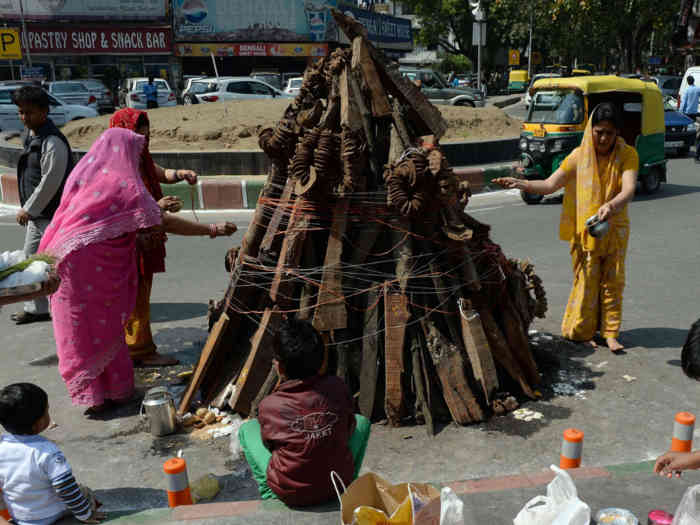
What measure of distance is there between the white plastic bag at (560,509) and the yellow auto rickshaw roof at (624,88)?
1021cm

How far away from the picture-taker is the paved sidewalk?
10.1ft

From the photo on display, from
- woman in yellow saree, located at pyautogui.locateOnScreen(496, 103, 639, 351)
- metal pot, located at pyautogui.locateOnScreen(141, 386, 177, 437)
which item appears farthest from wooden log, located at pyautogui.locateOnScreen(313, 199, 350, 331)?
woman in yellow saree, located at pyautogui.locateOnScreen(496, 103, 639, 351)

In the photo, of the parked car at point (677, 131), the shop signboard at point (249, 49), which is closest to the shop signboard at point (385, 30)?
the shop signboard at point (249, 49)

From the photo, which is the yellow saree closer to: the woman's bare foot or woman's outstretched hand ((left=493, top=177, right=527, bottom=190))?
the woman's bare foot

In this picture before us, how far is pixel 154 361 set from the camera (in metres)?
5.40

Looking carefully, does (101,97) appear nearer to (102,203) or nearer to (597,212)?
(102,203)

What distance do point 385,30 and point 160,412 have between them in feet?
143

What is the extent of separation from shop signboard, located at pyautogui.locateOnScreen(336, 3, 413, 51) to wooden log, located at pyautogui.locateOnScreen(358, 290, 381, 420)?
37416mm

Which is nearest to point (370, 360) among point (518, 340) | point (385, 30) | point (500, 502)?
point (518, 340)

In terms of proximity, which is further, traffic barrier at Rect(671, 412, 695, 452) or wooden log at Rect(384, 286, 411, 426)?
wooden log at Rect(384, 286, 411, 426)

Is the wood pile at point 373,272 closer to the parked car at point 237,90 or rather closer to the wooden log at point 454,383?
the wooden log at point 454,383

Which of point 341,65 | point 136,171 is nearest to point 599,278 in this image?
point 341,65

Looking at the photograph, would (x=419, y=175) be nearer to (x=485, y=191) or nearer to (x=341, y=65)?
(x=341, y=65)

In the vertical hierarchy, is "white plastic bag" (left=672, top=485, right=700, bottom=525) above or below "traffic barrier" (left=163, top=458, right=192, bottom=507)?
above
